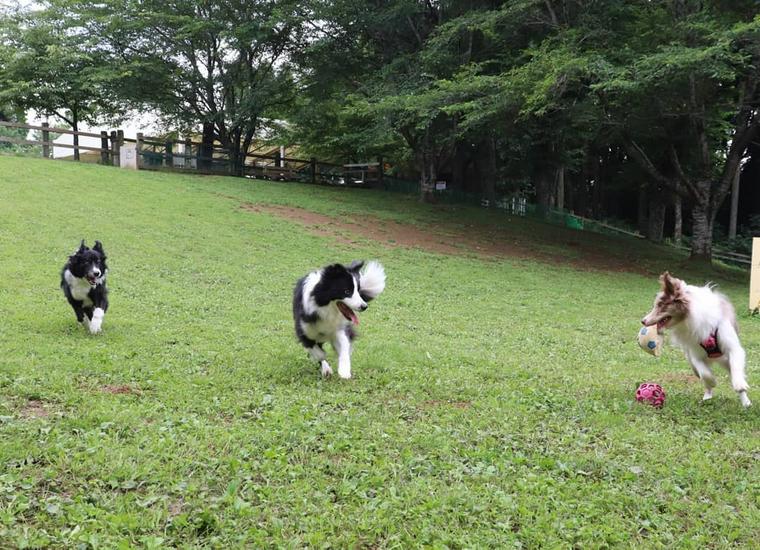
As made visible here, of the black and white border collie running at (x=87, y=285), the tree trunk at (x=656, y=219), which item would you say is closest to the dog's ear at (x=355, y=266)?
the black and white border collie running at (x=87, y=285)

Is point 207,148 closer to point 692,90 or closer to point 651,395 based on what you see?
point 692,90

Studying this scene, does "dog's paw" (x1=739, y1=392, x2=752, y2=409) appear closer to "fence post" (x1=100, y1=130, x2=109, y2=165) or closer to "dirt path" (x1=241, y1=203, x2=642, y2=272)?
"dirt path" (x1=241, y1=203, x2=642, y2=272)

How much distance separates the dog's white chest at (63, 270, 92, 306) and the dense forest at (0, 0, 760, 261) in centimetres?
1399

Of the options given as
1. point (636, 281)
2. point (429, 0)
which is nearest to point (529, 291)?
point (636, 281)

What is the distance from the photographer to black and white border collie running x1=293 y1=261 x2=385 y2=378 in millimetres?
6355

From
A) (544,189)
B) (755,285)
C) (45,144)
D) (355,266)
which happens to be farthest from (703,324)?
(544,189)

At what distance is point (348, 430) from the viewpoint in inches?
191

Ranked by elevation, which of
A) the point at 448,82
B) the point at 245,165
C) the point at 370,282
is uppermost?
the point at 448,82

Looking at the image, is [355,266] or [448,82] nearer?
[355,266]

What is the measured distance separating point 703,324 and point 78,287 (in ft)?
24.0

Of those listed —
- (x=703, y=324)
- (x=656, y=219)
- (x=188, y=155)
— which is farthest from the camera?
(x=656, y=219)

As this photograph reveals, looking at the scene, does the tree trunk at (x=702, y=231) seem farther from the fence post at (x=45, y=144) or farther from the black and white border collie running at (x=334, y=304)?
the fence post at (x=45, y=144)

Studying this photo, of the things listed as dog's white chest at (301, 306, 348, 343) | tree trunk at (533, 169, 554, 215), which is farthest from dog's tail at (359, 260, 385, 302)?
tree trunk at (533, 169, 554, 215)

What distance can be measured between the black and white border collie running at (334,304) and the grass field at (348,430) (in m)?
0.40
